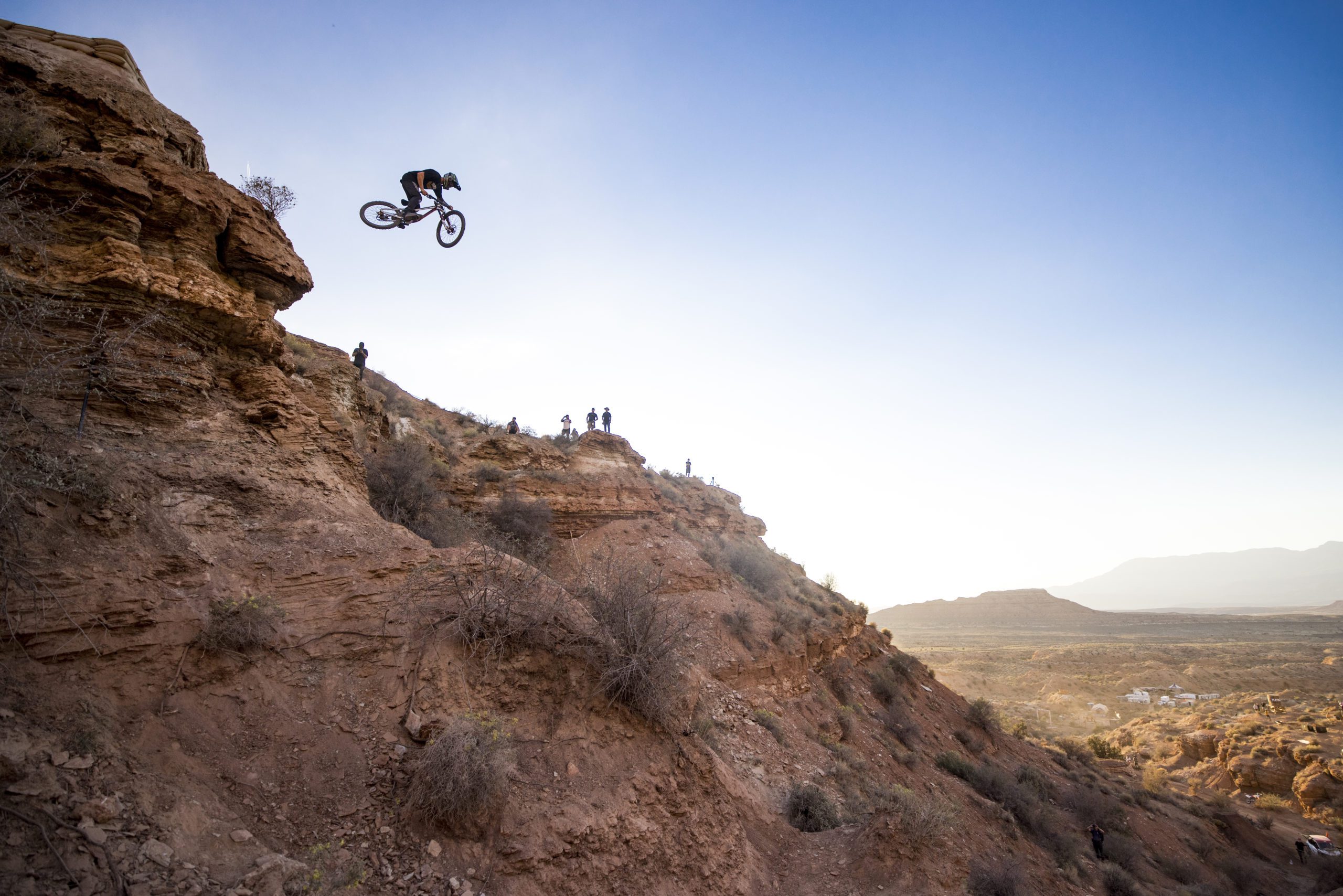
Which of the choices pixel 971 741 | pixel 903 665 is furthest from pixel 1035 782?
pixel 903 665

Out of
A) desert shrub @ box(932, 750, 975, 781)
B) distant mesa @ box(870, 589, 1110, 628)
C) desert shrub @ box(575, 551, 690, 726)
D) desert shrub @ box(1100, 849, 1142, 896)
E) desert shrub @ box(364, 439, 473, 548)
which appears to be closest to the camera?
desert shrub @ box(575, 551, 690, 726)

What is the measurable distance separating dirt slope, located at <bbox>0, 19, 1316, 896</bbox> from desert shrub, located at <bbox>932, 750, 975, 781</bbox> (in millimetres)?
3696

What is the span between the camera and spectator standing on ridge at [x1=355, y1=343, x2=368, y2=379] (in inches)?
610

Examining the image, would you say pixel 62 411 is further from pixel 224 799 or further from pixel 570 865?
pixel 570 865

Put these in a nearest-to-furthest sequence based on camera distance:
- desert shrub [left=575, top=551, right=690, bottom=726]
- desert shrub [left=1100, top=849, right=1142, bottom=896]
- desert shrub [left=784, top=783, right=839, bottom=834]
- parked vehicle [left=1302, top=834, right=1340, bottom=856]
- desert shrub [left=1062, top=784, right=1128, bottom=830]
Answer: desert shrub [left=575, top=551, right=690, bottom=726], desert shrub [left=784, top=783, right=839, bottom=834], desert shrub [left=1100, top=849, right=1142, bottom=896], desert shrub [left=1062, top=784, right=1128, bottom=830], parked vehicle [left=1302, top=834, right=1340, bottom=856]

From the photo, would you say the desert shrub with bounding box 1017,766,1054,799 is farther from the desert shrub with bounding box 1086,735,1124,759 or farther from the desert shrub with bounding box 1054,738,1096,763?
the desert shrub with bounding box 1086,735,1124,759

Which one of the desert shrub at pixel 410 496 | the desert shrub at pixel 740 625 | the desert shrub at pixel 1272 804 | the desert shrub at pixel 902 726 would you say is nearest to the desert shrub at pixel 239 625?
the desert shrub at pixel 410 496

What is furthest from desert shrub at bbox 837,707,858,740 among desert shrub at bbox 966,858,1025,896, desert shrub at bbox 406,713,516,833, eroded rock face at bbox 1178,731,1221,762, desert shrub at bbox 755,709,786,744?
eroded rock face at bbox 1178,731,1221,762

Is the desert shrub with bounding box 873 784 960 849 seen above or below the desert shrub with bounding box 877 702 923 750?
above

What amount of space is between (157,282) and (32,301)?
128cm

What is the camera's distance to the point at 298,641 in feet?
19.1

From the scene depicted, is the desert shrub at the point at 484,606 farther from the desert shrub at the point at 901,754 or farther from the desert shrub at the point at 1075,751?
the desert shrub at the point at 1075,751

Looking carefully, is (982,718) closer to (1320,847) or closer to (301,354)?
(1320,847)

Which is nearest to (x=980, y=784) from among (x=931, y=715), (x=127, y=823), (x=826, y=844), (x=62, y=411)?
(x=931, y=715)
